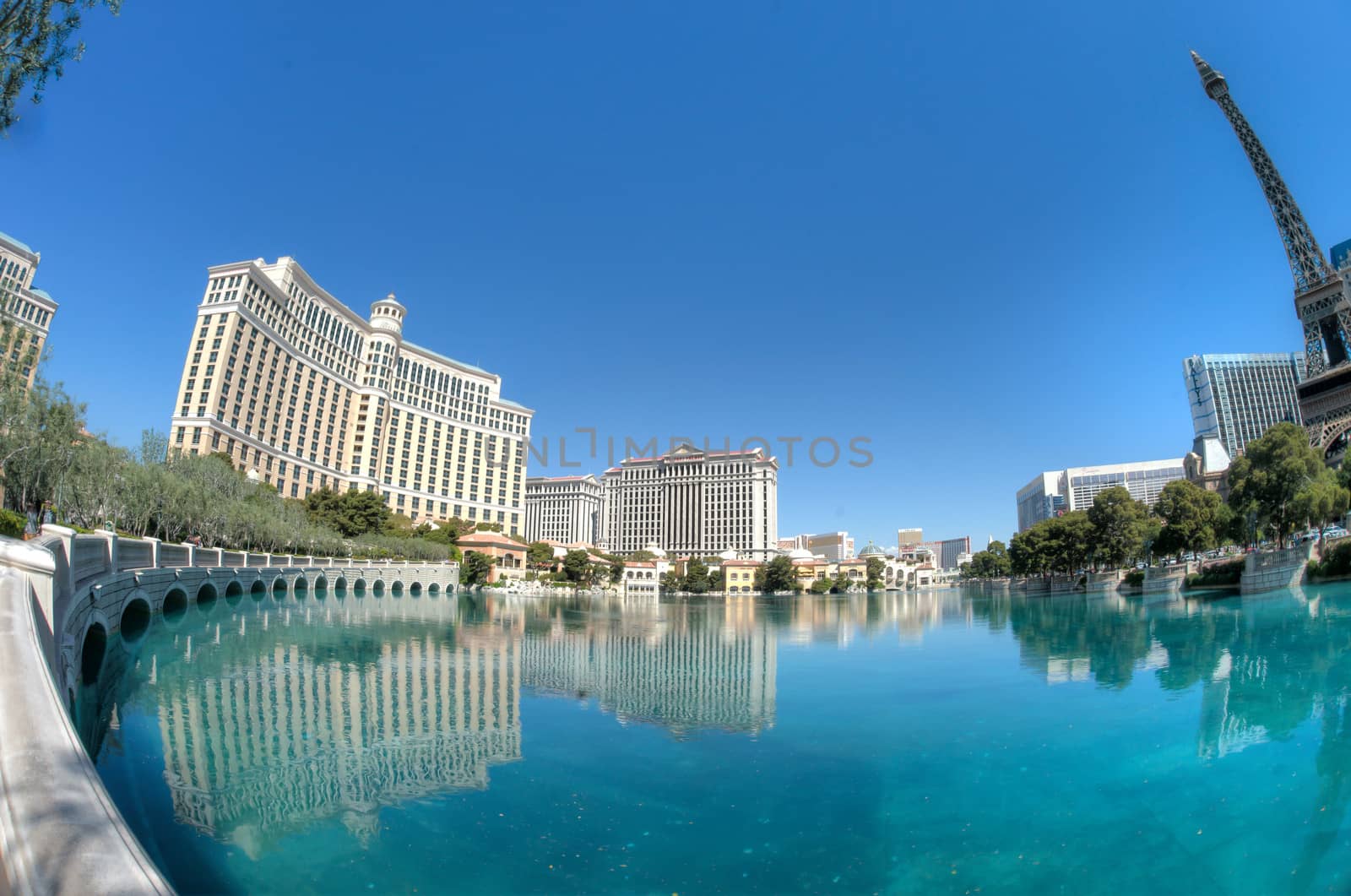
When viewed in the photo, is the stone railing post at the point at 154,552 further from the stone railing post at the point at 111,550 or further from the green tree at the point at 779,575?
the green tree at the point at 779,575

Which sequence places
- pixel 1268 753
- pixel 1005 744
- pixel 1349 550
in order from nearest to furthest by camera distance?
pixel 1268 753 < pixel 1005 744 < pixel 1349 550

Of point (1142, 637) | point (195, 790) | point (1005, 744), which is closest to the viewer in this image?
point (195, 790)

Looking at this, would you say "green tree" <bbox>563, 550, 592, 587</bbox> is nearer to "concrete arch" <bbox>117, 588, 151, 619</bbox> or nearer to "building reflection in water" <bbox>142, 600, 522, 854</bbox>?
"building reflection in water" <bbox>142, 600, 522, 854</bbox>

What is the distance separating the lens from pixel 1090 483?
6176 inches

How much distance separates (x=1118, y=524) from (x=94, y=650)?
65.1 m

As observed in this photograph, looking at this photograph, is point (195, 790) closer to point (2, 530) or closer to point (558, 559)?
point (2, 530)

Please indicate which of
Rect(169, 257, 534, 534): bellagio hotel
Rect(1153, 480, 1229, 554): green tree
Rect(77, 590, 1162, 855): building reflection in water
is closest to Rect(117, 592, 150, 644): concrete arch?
Rect(77, 590, 1162, 855): building reflection in water

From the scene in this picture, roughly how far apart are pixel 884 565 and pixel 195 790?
5181 inches

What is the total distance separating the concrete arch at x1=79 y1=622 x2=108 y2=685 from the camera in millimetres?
15070

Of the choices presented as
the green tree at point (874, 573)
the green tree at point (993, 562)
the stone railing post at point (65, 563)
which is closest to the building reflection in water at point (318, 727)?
the stone railing post at point (65, 563)

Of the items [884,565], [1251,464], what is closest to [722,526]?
[884,565]

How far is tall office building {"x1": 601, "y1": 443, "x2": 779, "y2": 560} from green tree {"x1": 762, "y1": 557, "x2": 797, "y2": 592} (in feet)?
73.5

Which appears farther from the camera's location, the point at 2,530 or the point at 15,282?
the point at 15,282

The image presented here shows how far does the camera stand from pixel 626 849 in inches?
314
